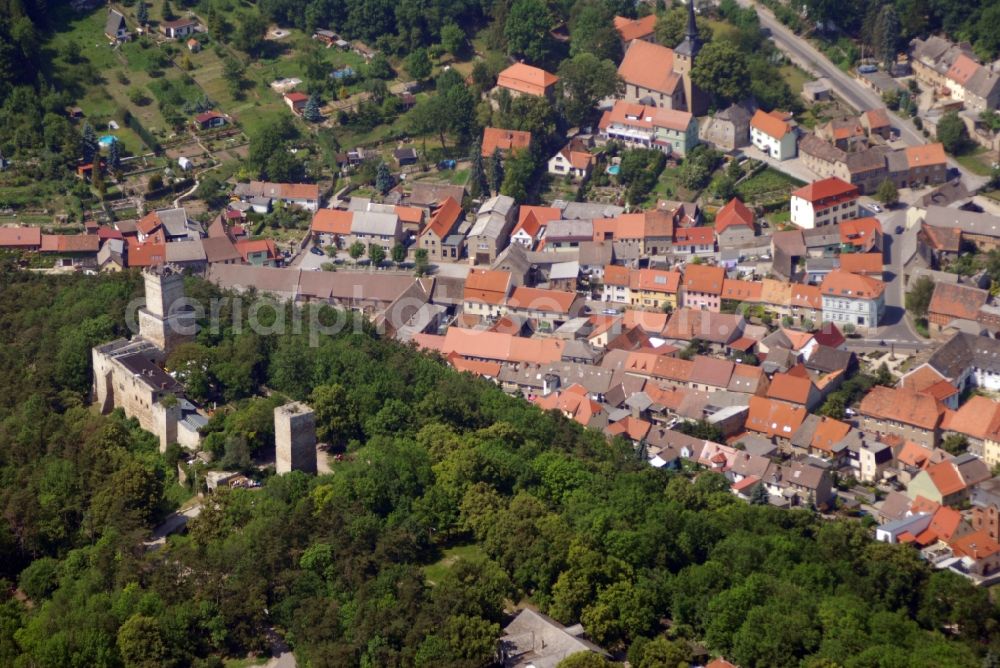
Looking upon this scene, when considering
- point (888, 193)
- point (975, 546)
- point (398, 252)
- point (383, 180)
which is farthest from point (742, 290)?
point (383, 180)

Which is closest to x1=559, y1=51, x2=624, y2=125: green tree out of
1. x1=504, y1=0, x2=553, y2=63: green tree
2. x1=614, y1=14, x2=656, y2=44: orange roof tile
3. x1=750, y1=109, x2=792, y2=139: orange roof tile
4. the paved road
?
x1=504, y1=0, x2=553, y2=63: green tree

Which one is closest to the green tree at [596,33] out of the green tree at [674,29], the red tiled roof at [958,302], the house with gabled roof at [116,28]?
the green tree at [674,29]

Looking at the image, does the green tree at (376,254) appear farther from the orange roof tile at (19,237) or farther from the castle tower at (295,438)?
the castle tower at (295,438)

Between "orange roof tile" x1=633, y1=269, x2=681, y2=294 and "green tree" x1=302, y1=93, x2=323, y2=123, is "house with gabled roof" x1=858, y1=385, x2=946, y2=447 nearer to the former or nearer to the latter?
"orange roof tile" x1=633, y1=269, x2=681, y2=294

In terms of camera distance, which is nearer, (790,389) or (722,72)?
(790,389)

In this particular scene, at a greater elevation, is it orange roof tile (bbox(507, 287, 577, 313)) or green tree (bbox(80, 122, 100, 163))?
green tree (bbox(80, 122, 100, 163))

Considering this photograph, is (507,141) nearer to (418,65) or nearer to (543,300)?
(418,65)
